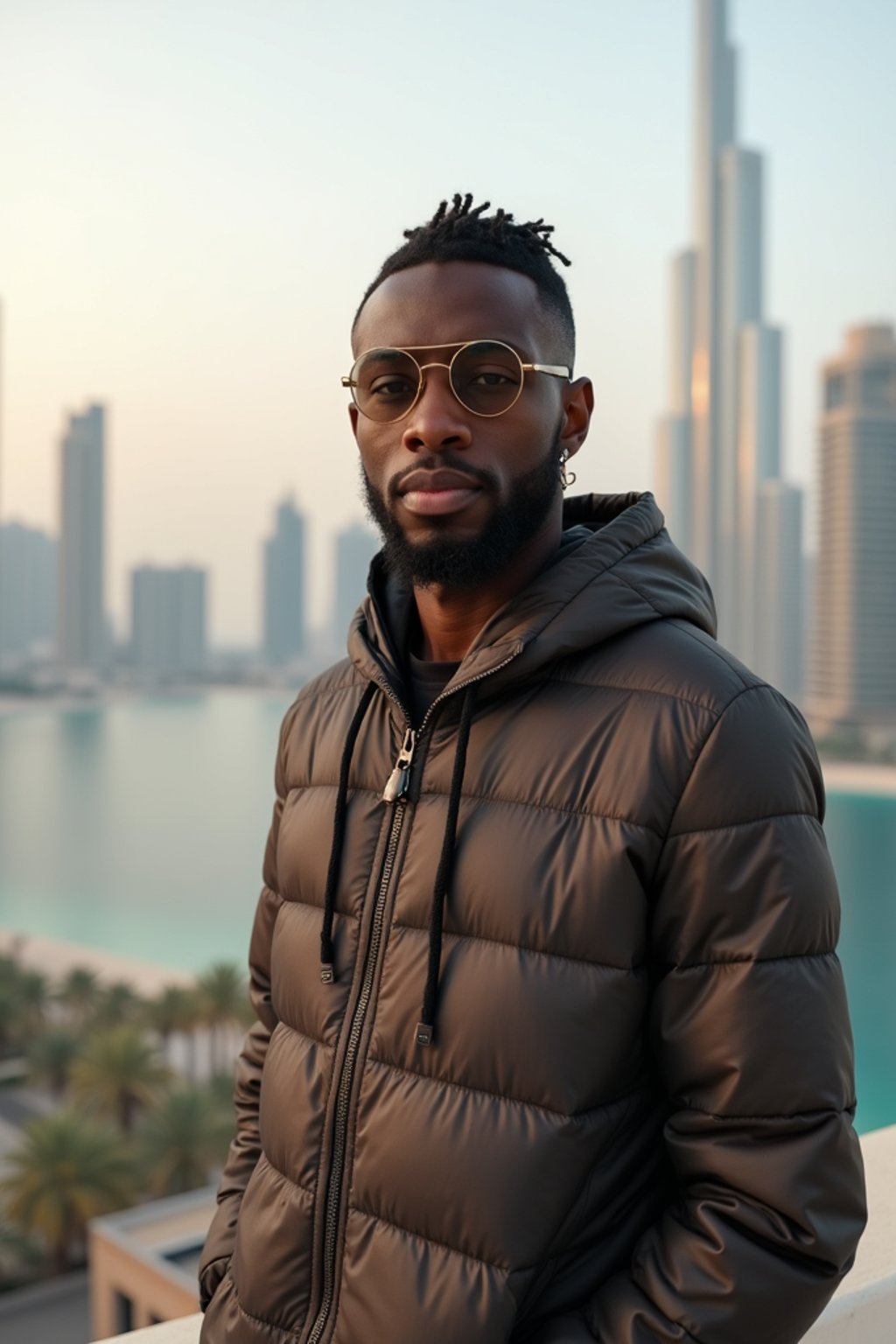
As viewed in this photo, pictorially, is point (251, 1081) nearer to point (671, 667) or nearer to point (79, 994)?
point (671, 667)

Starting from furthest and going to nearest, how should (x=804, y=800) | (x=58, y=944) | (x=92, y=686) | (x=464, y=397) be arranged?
(x=92, y=686)
(x=58, y=944)
(x=464, y=397)
(x=804, y=800)

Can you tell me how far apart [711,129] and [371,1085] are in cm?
5451

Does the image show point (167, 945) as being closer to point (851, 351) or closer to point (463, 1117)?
point (851, 351)

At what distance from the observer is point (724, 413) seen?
39.6 m

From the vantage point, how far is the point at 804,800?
0.83m

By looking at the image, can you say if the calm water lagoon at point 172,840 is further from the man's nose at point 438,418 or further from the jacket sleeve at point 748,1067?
the man's nose at point 438,418

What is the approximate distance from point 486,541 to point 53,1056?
1575cm

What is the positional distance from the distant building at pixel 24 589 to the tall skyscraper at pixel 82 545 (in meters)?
1.83

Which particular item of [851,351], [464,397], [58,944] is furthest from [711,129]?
[464,397]

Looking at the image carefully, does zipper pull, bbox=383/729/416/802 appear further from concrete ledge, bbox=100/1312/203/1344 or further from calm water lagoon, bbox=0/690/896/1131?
calm water lagoon, bbox=0/690/896/1131

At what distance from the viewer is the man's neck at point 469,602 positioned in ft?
3.29

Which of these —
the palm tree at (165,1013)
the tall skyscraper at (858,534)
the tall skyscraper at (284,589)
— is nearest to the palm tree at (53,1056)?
the palm tree at (165,1013)

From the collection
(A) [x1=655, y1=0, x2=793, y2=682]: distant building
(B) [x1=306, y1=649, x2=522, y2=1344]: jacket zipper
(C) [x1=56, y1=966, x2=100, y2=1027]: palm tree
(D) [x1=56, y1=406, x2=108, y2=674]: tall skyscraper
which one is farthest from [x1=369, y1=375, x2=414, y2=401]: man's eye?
(D) [x1=56, y1=406, x2=108, y2=674]: tall skyscraper

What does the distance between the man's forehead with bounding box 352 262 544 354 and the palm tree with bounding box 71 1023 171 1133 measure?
13.3m
